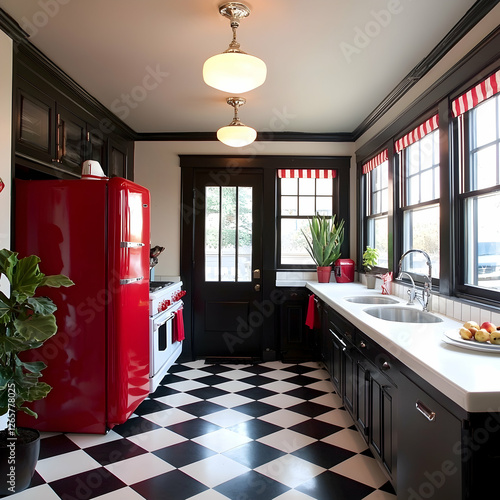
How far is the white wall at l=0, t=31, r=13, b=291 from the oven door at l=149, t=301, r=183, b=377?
132 centimetres

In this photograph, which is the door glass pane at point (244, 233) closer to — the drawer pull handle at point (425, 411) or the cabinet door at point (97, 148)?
the cabinet door at point (97, 148)

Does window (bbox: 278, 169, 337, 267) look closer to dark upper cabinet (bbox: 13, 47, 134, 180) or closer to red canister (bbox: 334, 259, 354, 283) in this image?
red canister (bbox: 334, 259, 354, 283)

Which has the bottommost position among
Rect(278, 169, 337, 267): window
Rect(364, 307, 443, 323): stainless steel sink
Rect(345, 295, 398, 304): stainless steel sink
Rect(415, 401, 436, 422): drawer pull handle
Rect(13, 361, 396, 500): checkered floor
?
Rect(13, 361, 396, 500): checkered floor

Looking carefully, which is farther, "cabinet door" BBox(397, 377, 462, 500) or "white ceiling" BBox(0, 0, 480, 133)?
"white ceiling" BBox(0, 0, 480, 133)

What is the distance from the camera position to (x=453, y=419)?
1.40 meters

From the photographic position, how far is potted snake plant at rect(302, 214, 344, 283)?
4773mm

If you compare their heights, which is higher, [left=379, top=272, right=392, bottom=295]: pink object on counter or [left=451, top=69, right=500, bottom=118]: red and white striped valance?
[left=451, top=69, right=500, bottom=118]: red and white striped valance

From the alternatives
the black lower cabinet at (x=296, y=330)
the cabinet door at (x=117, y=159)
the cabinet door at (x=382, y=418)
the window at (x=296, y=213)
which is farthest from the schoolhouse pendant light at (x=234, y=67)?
the black lower cabinet at (x=296, y=330)

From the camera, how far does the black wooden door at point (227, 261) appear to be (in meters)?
4.99

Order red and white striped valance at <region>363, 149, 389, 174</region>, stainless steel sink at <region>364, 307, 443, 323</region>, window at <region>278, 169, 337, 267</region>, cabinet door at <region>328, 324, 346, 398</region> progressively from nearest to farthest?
1. stainless steel sink at <region>364, 307, 443, 323</region>
2. cabinet door at <region>328, 324, 346, 398</region>
3. red and white striped valance at <region>363, 149, 389, 174</region>
4. window at <region>278, 169, 337, 267</region>

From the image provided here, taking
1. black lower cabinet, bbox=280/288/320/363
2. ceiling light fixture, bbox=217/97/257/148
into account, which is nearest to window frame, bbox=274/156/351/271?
black lower cabinet, bbox=280/288/320/363

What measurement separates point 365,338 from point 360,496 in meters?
0.83

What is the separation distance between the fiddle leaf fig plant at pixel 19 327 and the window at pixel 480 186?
2516mm

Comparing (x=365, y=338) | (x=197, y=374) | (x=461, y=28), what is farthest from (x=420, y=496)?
(x=197, y=374)
